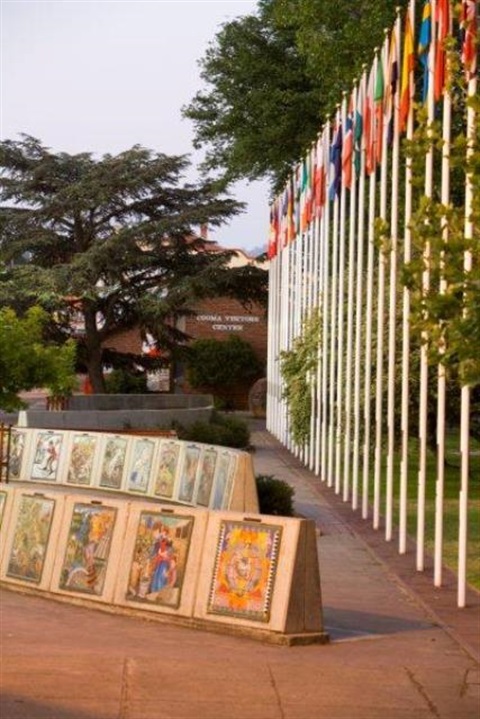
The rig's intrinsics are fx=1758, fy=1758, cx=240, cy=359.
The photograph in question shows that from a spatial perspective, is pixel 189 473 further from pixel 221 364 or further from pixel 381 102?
pixel 221 364

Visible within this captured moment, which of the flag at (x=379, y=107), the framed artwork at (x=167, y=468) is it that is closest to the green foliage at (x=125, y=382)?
the framed artwork at (x=167, y=468)

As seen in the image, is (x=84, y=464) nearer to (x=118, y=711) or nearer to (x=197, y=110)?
(x=118, y=711)

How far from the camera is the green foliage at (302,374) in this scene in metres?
34.4

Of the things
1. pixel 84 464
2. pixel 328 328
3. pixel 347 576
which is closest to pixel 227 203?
pixel 328 328

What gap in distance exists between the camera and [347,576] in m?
18.1

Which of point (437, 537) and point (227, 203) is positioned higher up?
point (227, 203)

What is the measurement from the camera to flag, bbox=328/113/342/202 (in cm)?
2936

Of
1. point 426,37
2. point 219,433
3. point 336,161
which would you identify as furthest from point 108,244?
point 426,37

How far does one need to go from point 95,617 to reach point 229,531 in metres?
1.46

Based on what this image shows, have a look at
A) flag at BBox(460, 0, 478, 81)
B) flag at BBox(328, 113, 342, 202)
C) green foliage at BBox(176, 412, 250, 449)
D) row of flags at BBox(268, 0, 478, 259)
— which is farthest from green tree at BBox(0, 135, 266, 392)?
flag at BBox(460, 0, 478, 81)

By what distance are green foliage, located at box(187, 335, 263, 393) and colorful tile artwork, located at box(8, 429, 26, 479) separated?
33.4m

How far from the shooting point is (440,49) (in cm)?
1889

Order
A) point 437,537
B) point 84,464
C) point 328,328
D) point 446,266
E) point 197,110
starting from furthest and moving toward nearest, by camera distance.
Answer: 1. point 197,110
2. point 328,328
3. point 84,464
4. point 437,537
5. point 446,266

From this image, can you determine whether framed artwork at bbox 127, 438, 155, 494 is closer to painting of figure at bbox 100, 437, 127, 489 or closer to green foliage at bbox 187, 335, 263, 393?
painting of figure at bbox 100, 437, 127, 489
